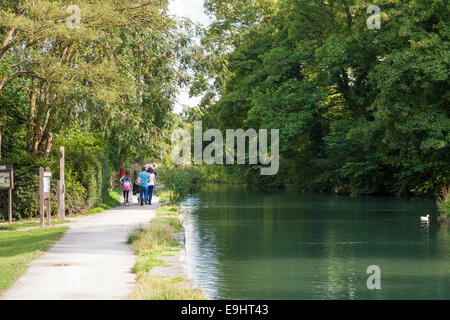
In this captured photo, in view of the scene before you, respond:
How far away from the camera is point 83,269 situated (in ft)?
38.6

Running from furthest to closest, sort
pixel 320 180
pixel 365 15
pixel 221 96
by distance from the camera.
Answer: pixel 221 96
pixel 320 180
pixel 365 15

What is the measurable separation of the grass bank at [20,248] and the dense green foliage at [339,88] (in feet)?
31.6

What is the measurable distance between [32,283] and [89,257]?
3.07 meters

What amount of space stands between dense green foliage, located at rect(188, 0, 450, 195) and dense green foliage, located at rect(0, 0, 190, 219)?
1.99 meters

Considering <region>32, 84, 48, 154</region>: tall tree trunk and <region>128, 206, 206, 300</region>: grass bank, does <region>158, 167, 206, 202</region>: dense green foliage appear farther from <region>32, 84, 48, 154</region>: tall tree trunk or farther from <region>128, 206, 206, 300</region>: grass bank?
<region>128, 206, 206, 300</region>: grass bank

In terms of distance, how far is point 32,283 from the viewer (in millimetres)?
10344

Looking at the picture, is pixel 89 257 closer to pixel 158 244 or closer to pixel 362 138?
pixel 158 244

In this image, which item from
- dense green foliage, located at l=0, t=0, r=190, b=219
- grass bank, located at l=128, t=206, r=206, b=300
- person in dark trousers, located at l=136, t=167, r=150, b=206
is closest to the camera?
grass bank, located at l=128, t=206, r=206, b=300

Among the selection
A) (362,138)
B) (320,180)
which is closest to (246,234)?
(362,138)

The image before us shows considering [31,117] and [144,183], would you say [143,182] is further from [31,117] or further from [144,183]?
[31,117]

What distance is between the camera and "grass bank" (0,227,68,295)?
11.1 metres

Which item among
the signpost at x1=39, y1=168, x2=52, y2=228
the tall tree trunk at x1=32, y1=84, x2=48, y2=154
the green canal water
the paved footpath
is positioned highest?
the tall tree trunk at x1=32, y1=84, x2=48, y2=154

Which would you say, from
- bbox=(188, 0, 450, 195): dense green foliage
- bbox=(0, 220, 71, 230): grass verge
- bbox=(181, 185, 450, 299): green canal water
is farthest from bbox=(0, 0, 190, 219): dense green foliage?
bbox=(181, 185, 450, 299): green canal water

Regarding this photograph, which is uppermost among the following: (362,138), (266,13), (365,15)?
(266,13)
